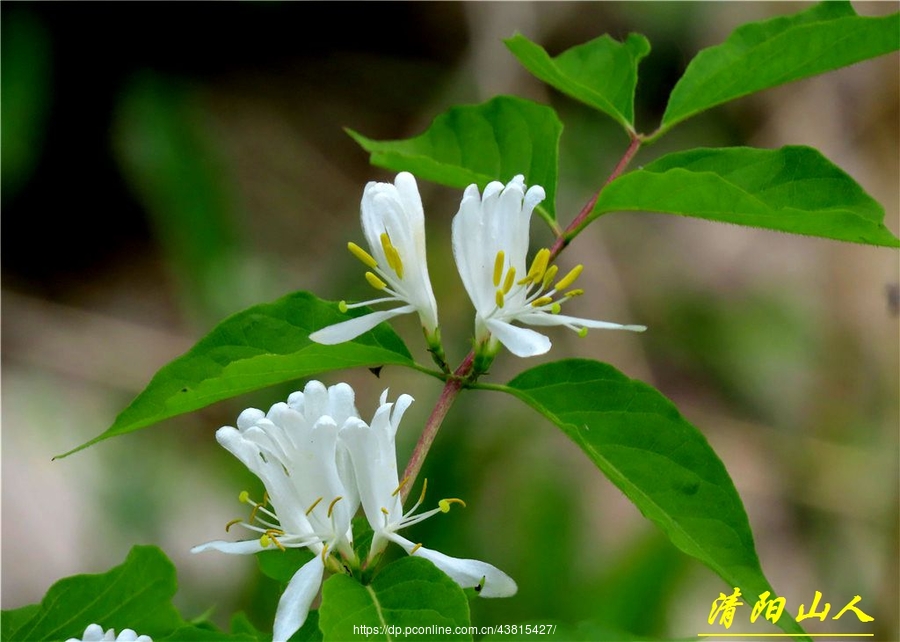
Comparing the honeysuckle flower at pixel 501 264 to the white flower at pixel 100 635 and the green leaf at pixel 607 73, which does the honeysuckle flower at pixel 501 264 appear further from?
the white flower at pixel 100 635

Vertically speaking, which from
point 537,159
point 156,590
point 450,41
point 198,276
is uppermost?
point 450,41

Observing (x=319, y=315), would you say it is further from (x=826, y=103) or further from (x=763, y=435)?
(x=826, y=103)

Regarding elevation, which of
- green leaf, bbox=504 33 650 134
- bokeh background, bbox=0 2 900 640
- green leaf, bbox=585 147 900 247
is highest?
green leaf, bbox=504 33 650 134

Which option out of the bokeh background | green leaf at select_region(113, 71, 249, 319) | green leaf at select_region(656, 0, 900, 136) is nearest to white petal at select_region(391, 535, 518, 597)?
green leaf at select_region(656, 0, 900, 136)

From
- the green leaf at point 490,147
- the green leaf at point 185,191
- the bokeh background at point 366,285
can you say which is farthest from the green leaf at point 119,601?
the green leaf at point 185,191

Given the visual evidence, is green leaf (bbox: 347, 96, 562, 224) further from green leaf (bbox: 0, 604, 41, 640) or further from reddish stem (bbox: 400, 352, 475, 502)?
green leaf (bbox: 0, 604, 41, 640)

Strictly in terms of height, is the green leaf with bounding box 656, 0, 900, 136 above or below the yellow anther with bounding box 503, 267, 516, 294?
above

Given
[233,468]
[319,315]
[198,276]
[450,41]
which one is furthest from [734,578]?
[450,41]
